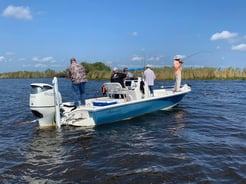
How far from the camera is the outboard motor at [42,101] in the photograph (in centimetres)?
827

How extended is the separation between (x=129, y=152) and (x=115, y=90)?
4088 millimetres

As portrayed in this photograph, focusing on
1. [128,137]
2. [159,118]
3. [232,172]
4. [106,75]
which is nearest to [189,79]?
[106,75]

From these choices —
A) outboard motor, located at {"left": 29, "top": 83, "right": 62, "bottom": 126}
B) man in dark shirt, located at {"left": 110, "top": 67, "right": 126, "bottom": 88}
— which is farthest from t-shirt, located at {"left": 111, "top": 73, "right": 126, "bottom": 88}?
outboard motor, located at {"left": 29, "top": 83, "right": 62, "bottom": 126}

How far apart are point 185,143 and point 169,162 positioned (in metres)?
1.47

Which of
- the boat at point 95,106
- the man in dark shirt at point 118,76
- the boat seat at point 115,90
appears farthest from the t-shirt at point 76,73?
the man in dark shirt at point 118,76

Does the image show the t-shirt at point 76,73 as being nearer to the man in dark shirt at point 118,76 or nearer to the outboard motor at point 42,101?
the outboard motor at point 42,101

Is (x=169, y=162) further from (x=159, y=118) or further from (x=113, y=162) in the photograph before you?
(x=159, y=118)

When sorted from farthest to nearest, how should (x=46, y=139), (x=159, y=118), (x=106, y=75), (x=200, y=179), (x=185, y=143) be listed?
1. (x=106, y=75)
2. (x=159, y=118)
3. (x=46, y=139)
4. (x=185, y=143)
5. (x=200, y=179)

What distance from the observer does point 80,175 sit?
5254 millimetres

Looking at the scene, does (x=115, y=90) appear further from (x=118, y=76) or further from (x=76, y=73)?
(x=76, y=73)

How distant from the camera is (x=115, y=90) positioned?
33.9 ft

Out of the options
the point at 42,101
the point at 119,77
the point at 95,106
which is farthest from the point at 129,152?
the point at 119,77

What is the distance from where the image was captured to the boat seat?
33.1 feet

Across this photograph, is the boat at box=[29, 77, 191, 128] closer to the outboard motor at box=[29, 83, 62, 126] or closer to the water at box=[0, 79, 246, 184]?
the outboard motor at box=[29, 83, 62, 126]
